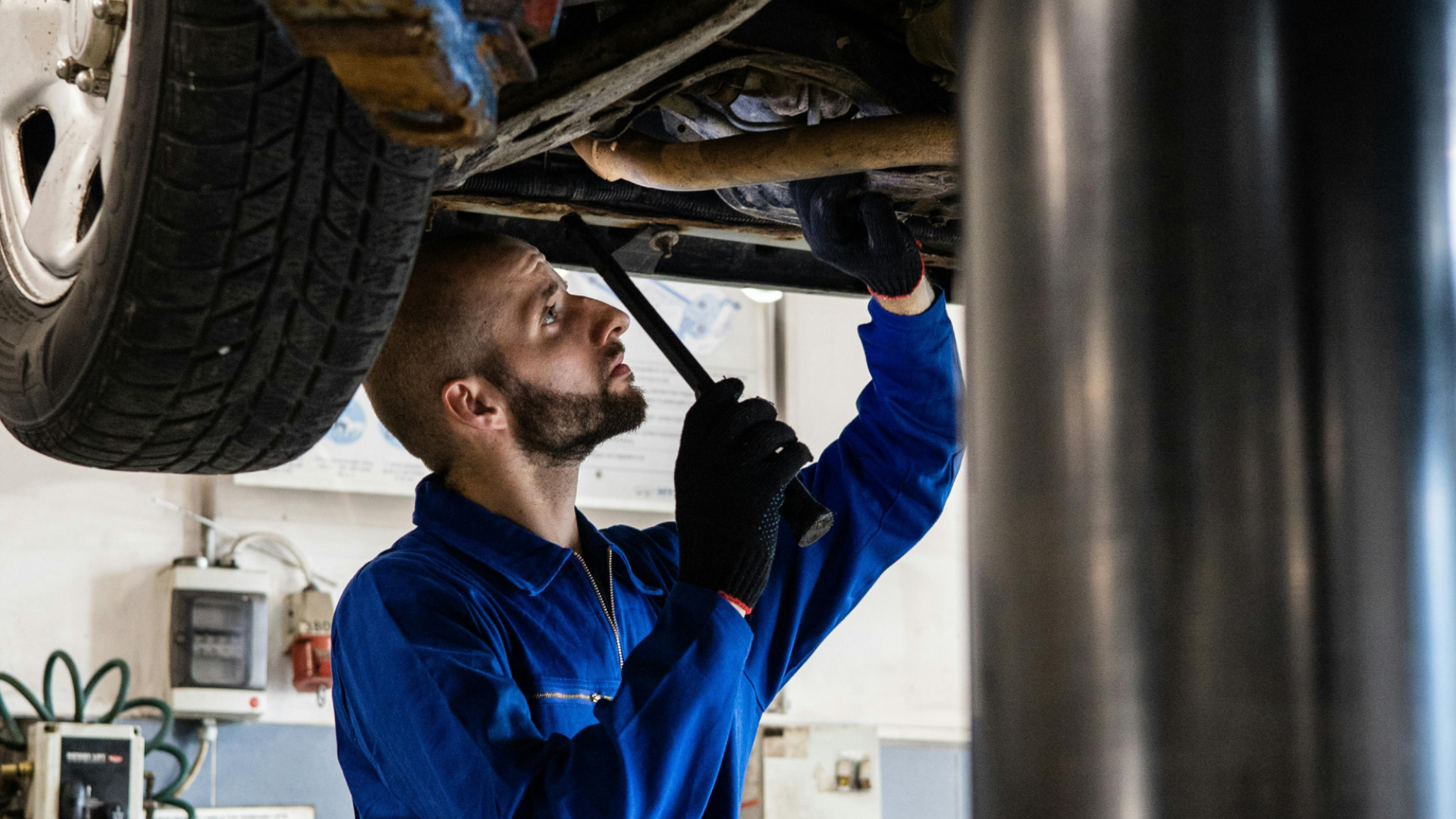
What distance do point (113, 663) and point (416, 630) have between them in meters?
2.05

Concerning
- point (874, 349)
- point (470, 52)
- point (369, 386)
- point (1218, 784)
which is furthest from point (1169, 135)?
point (369, 386)

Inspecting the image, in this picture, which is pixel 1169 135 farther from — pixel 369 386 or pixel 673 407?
pixel 673 407

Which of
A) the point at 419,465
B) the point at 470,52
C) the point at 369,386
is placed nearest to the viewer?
the point at 470,52

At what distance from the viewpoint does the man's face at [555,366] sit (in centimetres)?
173

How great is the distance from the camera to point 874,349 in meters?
1.71

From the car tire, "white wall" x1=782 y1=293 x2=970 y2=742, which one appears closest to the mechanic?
the car tire

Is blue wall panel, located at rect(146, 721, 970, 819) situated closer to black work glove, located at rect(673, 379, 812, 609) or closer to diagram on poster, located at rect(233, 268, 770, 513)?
diagram on poster, located at rect(233, 268, 770, 513)

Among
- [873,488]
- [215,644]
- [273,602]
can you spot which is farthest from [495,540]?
[273,602]

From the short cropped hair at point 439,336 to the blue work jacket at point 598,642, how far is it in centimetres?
7

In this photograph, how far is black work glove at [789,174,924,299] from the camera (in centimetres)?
155

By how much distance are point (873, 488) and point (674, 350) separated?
0.97 feet

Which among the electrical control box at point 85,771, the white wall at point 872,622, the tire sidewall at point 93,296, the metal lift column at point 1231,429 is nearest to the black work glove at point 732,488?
the tire sidewall at point 93,296

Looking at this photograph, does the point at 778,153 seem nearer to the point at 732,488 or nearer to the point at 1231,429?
the point at 732,488

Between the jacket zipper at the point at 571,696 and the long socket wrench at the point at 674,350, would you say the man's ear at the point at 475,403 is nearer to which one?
the long socket wrench at the point at 674,350
